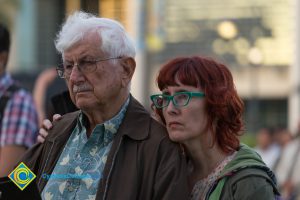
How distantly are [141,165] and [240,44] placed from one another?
32.6 meters

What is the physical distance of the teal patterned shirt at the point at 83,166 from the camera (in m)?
3.63

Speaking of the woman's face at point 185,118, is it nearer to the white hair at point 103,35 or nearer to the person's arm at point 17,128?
the white hair at point 103,35

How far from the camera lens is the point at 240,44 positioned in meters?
35.8

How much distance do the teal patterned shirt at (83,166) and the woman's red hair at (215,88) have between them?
276 mm

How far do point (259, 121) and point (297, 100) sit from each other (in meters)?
2.89

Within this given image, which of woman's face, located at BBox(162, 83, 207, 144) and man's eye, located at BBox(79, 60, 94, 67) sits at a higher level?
man's eye, located at BBox(79, 60, 94, 67)

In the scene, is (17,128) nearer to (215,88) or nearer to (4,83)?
(4,83)

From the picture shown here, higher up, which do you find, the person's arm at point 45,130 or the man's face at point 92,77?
the man's face at point 92,77

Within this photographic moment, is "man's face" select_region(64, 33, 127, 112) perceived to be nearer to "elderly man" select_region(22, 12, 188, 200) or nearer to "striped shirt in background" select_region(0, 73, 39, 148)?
"elderly man" select_region(22, 12, 188, 200)

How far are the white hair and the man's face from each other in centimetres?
2

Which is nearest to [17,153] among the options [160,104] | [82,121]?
[82,121]

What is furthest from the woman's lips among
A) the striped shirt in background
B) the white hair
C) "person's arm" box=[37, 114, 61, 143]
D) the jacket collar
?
the striped shirt in background

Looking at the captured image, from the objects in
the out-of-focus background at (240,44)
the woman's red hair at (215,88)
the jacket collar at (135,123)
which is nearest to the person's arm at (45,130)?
the jacket collar at (135,123)

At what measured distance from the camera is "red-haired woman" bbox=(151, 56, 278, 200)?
3572mm
